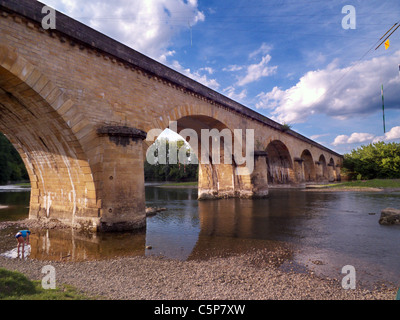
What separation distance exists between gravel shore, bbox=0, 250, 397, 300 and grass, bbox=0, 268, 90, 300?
1.03ft

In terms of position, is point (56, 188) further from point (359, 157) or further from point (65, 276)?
point (359, 157)

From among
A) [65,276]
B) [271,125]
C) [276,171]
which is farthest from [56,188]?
[276,171]

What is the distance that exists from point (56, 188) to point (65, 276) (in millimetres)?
6842

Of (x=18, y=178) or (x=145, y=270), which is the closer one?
(x=145, y=270)

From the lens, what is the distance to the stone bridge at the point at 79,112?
7539 mm

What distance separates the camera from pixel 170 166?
64125mm

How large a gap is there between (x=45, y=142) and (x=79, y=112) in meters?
2.47

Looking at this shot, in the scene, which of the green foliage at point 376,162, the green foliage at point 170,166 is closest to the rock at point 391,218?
the green foliage at point 376,162

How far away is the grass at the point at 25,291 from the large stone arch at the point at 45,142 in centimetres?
506

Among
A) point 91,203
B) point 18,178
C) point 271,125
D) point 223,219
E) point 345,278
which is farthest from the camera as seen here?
point 18,178

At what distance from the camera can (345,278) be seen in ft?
16.3
